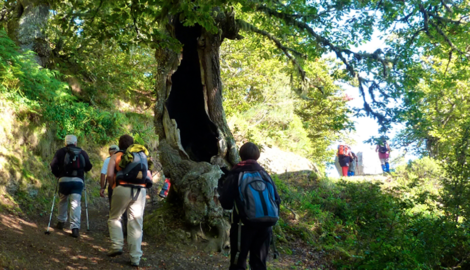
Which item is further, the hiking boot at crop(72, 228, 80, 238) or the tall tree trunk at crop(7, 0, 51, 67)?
the tall tree trunk at crop(7, 0, 51, 67)

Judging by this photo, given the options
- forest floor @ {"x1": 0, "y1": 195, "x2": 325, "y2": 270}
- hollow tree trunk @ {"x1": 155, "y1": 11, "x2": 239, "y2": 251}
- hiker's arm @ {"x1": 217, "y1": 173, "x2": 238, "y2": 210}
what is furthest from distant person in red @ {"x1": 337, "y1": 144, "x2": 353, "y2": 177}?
hiker's arm @ {"x1": 217, "y1": 173, "x2": 238, "y2": 210}

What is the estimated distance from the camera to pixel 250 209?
14.7 feet

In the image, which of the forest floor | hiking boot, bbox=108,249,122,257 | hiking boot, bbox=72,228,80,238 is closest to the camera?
the forest floor

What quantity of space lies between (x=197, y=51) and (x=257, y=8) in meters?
1.79

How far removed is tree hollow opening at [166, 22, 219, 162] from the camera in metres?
9.77

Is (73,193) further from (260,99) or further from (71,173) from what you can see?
(260,99)

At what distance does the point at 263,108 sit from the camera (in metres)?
19.9

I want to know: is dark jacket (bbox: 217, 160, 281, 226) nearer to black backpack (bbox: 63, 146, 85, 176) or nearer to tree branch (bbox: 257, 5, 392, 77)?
black backpack (bbox: 63, 146, 85, 176)

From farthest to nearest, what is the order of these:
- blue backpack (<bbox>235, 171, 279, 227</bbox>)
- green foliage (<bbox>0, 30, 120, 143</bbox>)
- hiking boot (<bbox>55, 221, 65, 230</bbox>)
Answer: green foliage (<bbox>0, 30, 120, 143</bbox>), hiking boot (<bbox>55, 221, 65, 230</bbox>), blue backpack (<bbox>235, 171, 279, 227</bbox>)

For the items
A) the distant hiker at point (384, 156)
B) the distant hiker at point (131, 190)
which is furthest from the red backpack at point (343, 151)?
the distant hiker at point (131, 190)

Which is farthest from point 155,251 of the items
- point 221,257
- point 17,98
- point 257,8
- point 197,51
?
point 257,8

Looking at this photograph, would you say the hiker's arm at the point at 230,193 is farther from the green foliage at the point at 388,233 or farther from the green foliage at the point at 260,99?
the green foliage at the point at 260,99

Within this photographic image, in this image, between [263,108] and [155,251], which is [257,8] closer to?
[155,251]

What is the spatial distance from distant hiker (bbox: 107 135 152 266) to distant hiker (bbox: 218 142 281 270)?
168cm
